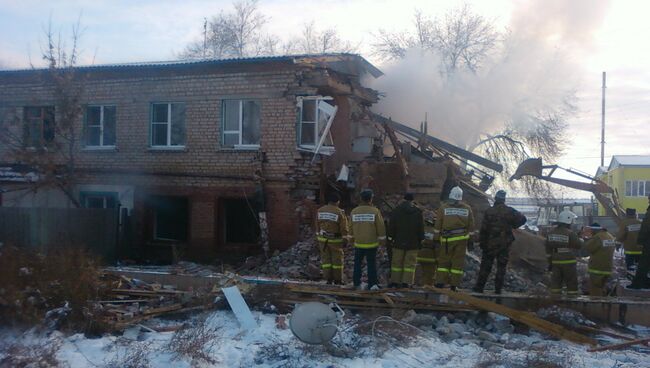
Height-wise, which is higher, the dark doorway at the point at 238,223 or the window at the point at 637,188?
the window at the point at 637,188

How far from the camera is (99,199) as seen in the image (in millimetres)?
17969

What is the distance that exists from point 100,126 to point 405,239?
36.0ft

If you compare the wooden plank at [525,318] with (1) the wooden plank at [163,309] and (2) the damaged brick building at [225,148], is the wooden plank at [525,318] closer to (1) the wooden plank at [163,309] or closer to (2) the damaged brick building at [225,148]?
(1) the wooden plank at [163,309]

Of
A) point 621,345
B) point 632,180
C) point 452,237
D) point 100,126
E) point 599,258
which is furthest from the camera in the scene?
point 632,180

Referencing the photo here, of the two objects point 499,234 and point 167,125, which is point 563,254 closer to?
point 499,234

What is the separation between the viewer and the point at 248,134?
16.2 meters

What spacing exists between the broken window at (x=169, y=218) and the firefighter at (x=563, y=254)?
9868mm

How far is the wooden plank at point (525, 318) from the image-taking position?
8.31 meters

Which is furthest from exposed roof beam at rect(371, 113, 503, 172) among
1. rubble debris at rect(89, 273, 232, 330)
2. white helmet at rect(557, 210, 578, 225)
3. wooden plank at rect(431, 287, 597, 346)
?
rubble debris at rect(89, 273, 232, 330)

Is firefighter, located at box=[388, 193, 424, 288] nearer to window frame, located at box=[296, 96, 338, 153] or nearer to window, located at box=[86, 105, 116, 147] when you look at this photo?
window frame, located at box=[296, 96, 338, 153]

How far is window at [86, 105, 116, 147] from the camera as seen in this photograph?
58.0 feet

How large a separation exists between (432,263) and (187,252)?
7672 mm

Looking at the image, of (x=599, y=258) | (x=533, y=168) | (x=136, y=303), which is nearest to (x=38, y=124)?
(x=136, y=303)

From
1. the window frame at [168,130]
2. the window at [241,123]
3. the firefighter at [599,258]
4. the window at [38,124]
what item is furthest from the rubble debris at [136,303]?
the window at [38,124]
